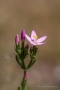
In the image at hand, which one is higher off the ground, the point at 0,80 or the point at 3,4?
the point at 3,4

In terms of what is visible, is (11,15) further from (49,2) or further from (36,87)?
(36,87)

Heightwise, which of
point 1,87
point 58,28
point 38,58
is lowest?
point 1,87

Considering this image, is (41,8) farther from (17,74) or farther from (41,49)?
(17,74)

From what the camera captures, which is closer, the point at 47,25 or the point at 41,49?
the point at 41,49

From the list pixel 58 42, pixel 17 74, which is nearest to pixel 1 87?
pixel 17 74

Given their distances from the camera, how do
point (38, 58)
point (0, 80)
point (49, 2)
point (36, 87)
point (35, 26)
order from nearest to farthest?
point (0, 80) → point (36, 87) → point (38, 58) → point (35, 26) → point (49, 2)

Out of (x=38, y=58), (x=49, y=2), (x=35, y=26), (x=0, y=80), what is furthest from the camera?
(x=49, y=2)

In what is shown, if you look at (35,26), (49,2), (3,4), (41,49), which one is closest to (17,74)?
(41,49)
